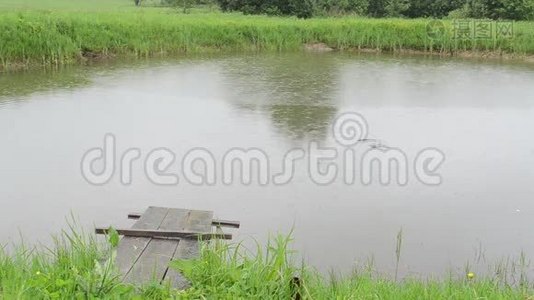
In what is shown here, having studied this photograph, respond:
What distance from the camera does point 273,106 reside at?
6414 millimetres

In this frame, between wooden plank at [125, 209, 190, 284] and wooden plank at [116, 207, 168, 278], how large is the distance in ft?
0.06

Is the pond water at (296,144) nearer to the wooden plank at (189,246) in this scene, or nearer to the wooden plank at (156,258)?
the wooden plank at (189,246)

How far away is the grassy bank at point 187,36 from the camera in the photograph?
27.7 feet

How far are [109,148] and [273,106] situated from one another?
217 cm

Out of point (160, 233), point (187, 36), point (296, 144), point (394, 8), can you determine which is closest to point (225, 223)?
point (160, 233)

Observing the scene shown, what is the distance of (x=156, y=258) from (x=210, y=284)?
0.36 m

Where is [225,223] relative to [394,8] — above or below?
below

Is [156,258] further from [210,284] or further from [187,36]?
[187,36]

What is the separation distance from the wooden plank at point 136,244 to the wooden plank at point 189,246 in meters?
0.14

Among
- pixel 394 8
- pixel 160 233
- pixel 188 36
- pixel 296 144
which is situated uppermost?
pixel 394 8

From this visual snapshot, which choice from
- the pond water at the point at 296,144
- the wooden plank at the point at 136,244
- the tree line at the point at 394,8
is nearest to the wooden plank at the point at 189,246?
the wooden plank at the point at 136,244

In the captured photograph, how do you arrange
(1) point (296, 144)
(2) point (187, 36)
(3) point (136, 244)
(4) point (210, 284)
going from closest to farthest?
1. (4) point (210, 284)
2. (3) point (136, 244)
3. (1) point (296, 144)
4. (2) point (187, 36)

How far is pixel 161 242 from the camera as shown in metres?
2.50

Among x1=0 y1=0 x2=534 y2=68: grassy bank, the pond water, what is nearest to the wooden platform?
the pond water
